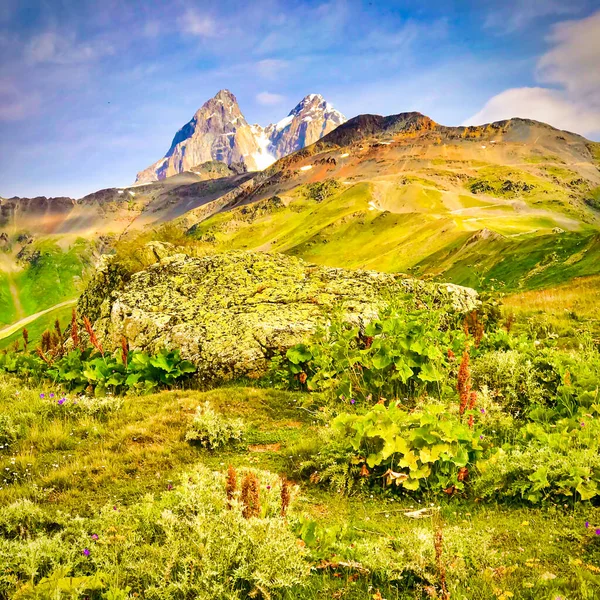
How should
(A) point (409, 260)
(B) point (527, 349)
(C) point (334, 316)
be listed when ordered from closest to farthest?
1. (B) point (527, 349)
2. (C) point (334, 316)
3. (A) point (409, 260)

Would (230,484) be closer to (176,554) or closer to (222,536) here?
(222,536)

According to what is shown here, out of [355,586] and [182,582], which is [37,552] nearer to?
[182,582]

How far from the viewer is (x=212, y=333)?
1176cm

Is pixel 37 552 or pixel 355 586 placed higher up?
pixel 37 552

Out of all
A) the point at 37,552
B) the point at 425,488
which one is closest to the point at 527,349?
the point at 425,488

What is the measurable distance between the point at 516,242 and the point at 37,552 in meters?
81.6

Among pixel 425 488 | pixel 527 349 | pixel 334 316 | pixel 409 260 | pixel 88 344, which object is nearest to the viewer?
pixel 425 488

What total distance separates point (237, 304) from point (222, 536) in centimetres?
929

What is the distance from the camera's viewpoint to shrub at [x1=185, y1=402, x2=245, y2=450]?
759cm

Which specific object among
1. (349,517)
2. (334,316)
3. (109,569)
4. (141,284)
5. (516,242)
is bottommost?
(349,517)

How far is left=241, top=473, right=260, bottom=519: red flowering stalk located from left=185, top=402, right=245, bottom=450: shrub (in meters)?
3.15

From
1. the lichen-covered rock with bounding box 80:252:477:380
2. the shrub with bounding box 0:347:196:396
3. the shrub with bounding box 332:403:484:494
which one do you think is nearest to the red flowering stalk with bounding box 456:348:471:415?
the shrub with bounding box 332:403:484:494

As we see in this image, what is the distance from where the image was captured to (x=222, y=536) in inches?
163

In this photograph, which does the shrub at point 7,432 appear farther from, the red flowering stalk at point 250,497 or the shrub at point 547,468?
the shrub at point 547,468
